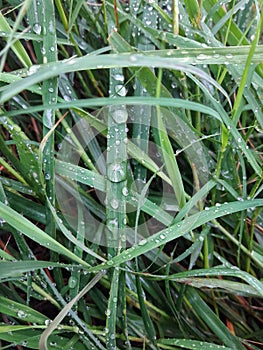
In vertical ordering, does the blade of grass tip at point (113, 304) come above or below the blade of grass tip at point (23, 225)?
below

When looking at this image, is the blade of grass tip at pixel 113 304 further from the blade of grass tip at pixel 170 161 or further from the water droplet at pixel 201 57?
the water droplet at pixel 201 57

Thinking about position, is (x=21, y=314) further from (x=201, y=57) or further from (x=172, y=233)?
(x=201, y=57)

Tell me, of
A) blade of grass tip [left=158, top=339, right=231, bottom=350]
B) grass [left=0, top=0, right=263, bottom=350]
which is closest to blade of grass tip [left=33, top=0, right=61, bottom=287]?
grass [left=0, top=0, right=263, bottom=350]

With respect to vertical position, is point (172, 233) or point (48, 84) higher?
point (48, 84)

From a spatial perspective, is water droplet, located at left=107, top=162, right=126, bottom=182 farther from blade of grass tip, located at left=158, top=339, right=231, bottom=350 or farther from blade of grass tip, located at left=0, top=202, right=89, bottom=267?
blade of grass tip, located at left=158, top=339, right=231, bottom=350

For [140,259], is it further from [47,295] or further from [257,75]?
[257,75]

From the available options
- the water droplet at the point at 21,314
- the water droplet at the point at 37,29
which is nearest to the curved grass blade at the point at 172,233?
the water droplet at the point at 21,314

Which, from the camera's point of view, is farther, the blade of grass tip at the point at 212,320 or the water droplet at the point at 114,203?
the blade of grass tip at the point at 212,320

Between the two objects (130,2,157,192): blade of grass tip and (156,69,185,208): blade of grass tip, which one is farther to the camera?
(130,2,157,192): blade of grass tip

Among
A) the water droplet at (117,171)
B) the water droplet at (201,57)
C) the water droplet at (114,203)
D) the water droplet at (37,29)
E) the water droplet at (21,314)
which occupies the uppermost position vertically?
the water droplet at (37,29)

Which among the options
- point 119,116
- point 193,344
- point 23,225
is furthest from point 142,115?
point 193,344
